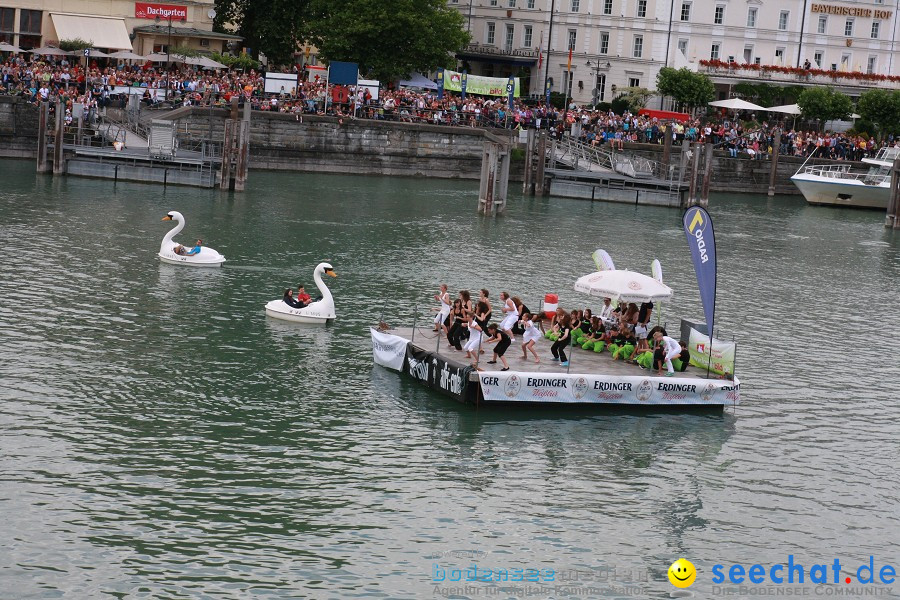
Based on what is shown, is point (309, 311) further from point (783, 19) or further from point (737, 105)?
point (783, 19)

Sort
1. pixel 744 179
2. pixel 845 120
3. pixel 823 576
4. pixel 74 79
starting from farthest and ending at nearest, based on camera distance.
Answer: pixel 845 120, pixel 744 179, pixel 74 79, pixel 823 576

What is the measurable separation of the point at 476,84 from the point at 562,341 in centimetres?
5604

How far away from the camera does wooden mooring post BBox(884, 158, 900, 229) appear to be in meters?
65.8

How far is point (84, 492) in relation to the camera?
2217cm

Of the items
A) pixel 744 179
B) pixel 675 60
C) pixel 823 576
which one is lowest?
pixel 823 576

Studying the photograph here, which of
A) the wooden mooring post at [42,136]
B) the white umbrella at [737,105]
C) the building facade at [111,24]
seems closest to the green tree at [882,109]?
the white umbrella at [737,105]

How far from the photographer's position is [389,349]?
101 ft

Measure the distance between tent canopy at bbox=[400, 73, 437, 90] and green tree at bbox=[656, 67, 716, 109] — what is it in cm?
1569

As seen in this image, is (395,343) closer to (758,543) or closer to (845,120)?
(758,543)

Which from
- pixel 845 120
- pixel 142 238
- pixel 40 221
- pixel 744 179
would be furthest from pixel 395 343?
pixel 845 120

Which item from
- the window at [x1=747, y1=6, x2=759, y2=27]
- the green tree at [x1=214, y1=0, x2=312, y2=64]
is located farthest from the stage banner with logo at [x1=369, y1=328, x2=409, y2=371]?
the window at [x1=747, y1=6, x2=759, y2=27]

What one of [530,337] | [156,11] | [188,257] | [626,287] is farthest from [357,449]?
[156,11]

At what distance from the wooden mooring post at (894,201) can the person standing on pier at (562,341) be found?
41.3 m

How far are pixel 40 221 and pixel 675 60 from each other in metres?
61.1
